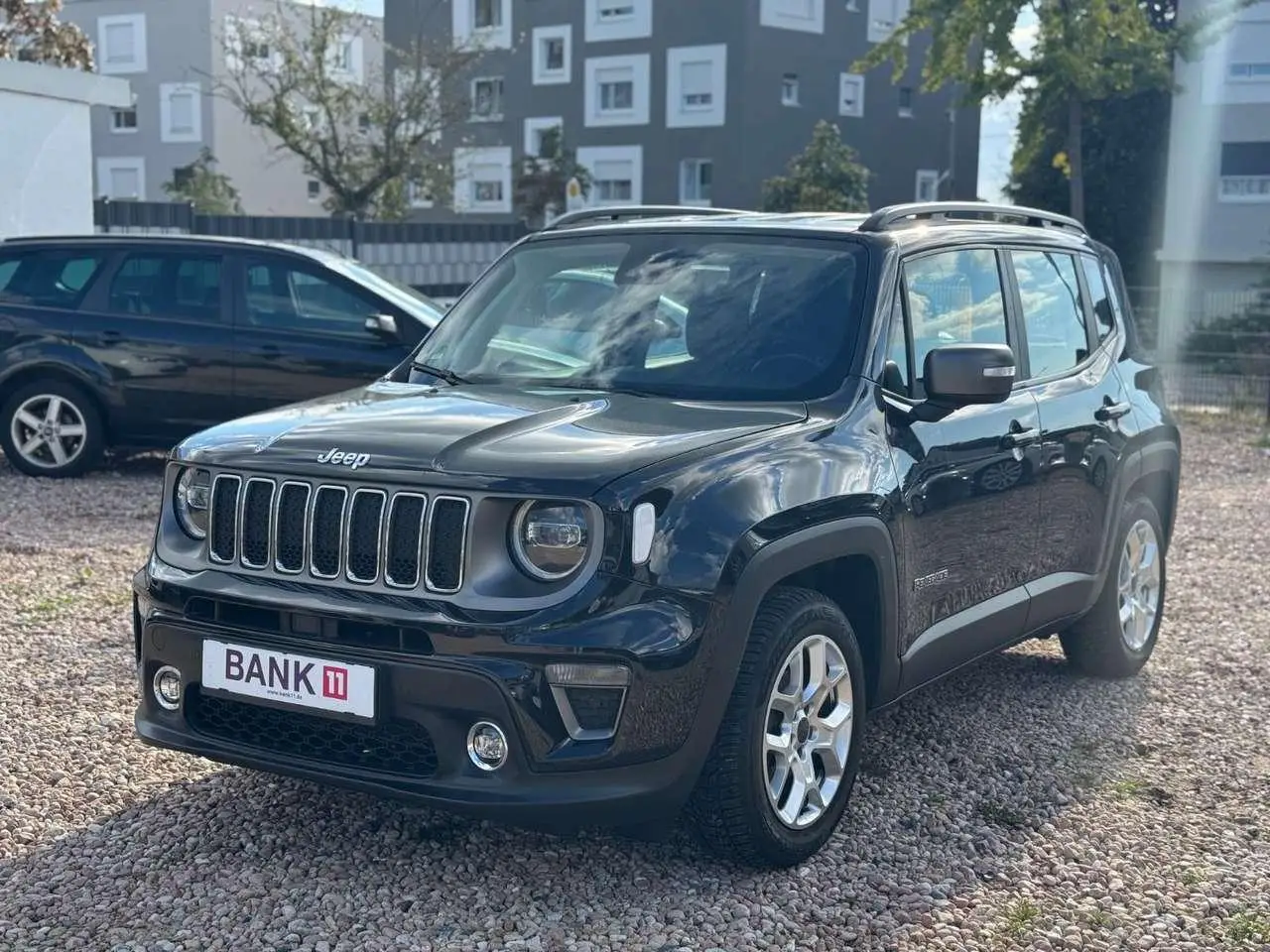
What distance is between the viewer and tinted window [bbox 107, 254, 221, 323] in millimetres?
10586

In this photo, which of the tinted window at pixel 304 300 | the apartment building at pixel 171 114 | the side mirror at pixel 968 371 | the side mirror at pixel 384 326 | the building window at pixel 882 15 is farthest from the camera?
the apartment building at pixel 171 114

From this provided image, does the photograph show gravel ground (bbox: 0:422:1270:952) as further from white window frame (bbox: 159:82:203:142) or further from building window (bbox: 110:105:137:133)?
building window (bbox: 110:105:137:133)

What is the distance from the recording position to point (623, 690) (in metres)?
3.68

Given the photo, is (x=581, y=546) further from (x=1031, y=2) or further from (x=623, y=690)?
(x=1031, y=2)

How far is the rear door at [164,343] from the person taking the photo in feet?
34.3

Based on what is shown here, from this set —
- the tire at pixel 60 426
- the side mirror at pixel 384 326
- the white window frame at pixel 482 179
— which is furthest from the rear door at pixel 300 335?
the white window frame at pixel 482 179

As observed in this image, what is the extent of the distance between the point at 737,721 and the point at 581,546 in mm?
621

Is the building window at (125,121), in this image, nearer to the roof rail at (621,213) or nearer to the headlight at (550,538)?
the roof rail at (621,213)

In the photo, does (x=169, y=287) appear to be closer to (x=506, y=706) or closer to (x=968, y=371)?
(x=968, y=371)

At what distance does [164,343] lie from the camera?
1048cm

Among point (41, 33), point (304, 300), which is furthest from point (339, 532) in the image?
point (41, 33)

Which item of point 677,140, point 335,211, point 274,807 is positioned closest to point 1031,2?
point 274,807

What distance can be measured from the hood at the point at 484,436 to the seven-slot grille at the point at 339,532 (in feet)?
0.17

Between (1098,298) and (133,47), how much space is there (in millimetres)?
58947
